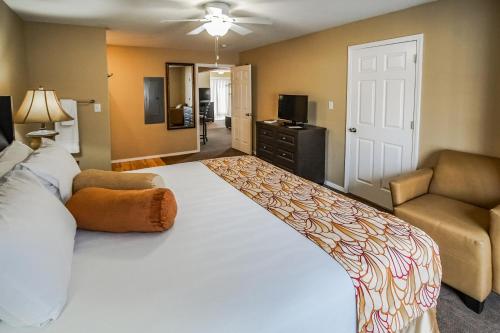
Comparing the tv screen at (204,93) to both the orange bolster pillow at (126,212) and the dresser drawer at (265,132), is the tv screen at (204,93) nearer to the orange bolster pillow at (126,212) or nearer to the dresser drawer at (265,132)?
the dresser drawer at (265,132)

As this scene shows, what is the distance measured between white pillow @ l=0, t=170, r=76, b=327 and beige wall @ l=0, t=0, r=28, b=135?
7.95ft

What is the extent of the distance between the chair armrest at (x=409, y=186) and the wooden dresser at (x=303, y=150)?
1.91 meters

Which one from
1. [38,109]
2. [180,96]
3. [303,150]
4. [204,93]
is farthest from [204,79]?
[38,109]

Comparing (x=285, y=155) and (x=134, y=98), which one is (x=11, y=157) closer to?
(x=285, y=155)

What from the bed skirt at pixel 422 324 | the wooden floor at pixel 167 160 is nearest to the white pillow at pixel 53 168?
the bed skirt at pixel 422 324

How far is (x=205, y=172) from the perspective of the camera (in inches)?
116

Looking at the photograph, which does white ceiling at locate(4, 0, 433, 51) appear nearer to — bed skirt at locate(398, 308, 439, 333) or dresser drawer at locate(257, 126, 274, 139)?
dresser drawer at locate(257, 126, 274, 139)

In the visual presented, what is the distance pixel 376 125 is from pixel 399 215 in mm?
1653

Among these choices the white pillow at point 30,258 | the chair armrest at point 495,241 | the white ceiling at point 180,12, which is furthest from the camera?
the white ceiling at point 180,12

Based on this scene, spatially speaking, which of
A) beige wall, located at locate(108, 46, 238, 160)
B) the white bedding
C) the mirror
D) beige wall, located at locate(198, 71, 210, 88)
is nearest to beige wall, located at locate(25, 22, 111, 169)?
beige wall, located at locate(108, 46, 238, 160)

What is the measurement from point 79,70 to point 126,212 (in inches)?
143

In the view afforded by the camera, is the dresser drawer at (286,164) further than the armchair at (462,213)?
Yes

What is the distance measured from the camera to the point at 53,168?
1874mm

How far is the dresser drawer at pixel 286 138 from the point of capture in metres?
4.91
